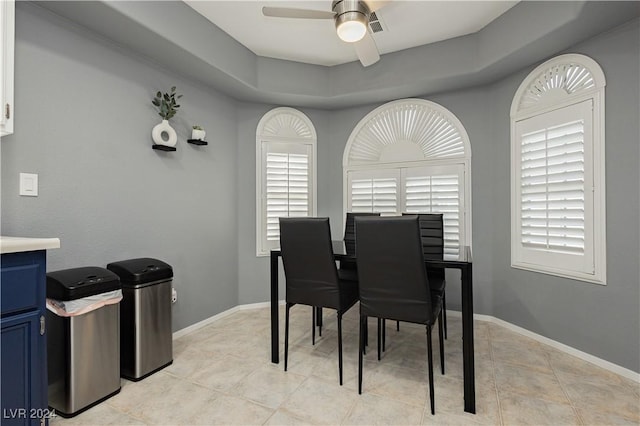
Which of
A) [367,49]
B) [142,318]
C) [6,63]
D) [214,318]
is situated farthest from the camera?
[214,318]

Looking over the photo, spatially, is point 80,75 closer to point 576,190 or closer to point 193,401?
point 193,401

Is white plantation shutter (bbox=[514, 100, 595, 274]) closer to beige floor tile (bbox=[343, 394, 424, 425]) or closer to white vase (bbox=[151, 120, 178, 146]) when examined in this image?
beige floor tile (bbox=[343, 394, 424, 425])

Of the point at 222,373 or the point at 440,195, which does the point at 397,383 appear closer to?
the point at 222,373

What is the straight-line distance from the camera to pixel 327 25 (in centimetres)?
293

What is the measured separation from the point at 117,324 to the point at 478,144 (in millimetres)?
3657

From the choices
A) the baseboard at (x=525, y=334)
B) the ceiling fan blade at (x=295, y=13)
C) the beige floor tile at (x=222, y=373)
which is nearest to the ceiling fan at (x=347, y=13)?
the ceiling fan blade at (x=295, y=13)

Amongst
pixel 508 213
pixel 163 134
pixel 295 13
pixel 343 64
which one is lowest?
pixel 508 213

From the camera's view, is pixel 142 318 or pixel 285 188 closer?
pixel 142 318

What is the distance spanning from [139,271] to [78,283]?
1.34ft

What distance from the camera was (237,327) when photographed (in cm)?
323

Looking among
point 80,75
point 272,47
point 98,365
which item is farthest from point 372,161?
point 98,365

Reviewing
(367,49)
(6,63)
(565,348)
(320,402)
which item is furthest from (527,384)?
(6,63)

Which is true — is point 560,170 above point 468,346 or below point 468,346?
above

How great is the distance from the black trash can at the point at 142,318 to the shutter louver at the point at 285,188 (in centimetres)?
173
